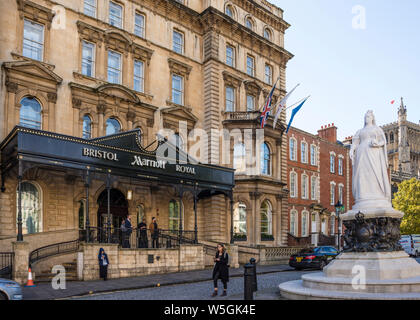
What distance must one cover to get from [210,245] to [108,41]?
14010 millimetres

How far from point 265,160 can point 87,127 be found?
14091mm

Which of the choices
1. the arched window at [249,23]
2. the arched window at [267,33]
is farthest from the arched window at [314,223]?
the arched window at [249,23]

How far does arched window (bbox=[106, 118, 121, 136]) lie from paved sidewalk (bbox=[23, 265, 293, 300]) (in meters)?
9.29

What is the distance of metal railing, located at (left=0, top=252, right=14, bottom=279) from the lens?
671 inches

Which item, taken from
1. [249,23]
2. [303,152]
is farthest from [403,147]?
[249,23]

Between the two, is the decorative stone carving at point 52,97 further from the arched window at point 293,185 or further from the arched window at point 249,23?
the arched window at point 293,185

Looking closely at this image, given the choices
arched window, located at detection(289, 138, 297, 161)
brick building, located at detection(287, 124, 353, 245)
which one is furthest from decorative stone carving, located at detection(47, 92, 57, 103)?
arched window, located at detection(289, 138, 297, 161)

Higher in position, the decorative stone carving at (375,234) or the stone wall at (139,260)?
the decorative stone carving at (375,234)

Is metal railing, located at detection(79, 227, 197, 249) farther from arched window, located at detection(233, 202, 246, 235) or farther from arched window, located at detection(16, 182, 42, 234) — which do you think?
arched window, located at detection(233, 202, 246, 235)

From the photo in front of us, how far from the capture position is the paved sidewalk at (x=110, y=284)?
14.1m

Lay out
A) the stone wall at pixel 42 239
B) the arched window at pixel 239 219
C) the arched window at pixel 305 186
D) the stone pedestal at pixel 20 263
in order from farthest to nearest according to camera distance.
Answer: the arched window at pixel 305 186
the arched window at pixel 239 219
the stone wall at pixel 42 239
the stone pedestal at pixel 20 263

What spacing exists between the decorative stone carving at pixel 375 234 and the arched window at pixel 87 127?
1650cm
